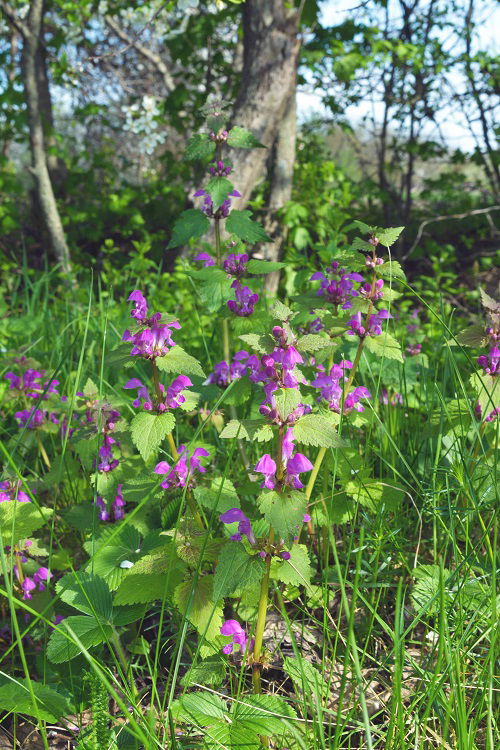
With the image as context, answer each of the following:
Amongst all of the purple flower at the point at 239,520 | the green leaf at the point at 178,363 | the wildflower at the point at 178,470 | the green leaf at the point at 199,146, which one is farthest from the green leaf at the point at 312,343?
the green leaf at the point at 199,146

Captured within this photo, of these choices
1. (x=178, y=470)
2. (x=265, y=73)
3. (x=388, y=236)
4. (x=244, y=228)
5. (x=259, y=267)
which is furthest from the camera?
(x=265, y=73)

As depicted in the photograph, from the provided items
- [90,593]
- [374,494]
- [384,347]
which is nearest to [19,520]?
[90,593]

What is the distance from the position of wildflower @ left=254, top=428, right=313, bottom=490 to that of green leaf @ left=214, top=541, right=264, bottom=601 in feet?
0.49

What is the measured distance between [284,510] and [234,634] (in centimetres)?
43

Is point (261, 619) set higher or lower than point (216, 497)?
lower

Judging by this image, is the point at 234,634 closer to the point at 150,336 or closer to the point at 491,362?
the point at 150,336

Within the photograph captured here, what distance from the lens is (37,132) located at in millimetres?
6016

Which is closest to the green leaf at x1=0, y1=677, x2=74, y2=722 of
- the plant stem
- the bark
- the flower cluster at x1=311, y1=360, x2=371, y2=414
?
the plant stem

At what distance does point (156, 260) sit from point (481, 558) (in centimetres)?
578

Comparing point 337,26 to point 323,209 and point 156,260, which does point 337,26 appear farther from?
point 156,260

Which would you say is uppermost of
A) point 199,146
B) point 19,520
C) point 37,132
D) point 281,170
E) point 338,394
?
point 37,132

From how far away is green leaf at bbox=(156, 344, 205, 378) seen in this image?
4.47 ft

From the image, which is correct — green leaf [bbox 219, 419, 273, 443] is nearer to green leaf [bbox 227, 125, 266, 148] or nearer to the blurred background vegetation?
green leaf [bbox 227, 125, 266, 148]

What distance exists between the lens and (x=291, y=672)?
138cm
